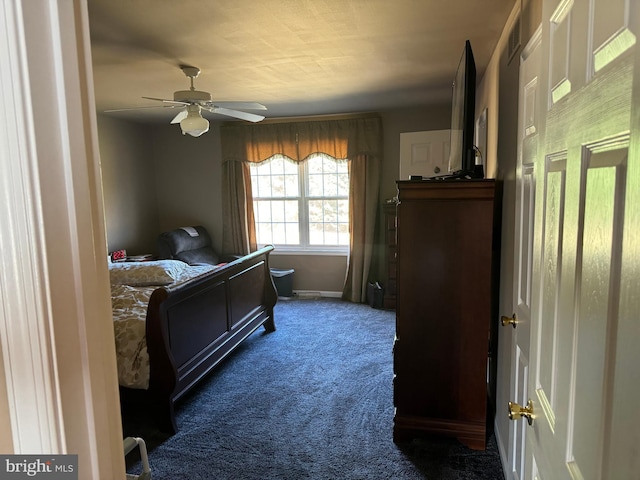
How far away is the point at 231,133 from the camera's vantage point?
17.9 ft

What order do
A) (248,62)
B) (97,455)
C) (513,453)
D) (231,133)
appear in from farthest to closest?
(231,133), (248,62), (513,453), (97,455)

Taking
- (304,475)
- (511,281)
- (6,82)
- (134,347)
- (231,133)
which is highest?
(231,133)

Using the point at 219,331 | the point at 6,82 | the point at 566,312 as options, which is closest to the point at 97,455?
the point at 6,82

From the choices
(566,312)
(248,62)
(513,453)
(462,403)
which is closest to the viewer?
(566,312)

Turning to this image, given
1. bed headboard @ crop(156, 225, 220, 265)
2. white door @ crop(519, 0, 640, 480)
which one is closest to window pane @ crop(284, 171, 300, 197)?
bed headboard @ crop(156, 225, 220, 265)

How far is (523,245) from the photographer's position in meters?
1.71

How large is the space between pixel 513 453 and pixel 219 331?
2.18 metres

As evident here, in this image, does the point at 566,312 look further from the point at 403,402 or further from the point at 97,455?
the point at 403,402

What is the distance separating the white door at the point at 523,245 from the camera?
1538 millimetres

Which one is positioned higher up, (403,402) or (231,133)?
(231,133)

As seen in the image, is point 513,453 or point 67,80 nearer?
point 67,80

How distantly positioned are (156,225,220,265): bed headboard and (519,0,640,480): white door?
456 centimetres

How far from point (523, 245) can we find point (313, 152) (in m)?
3.88

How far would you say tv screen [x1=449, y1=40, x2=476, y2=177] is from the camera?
202cm
